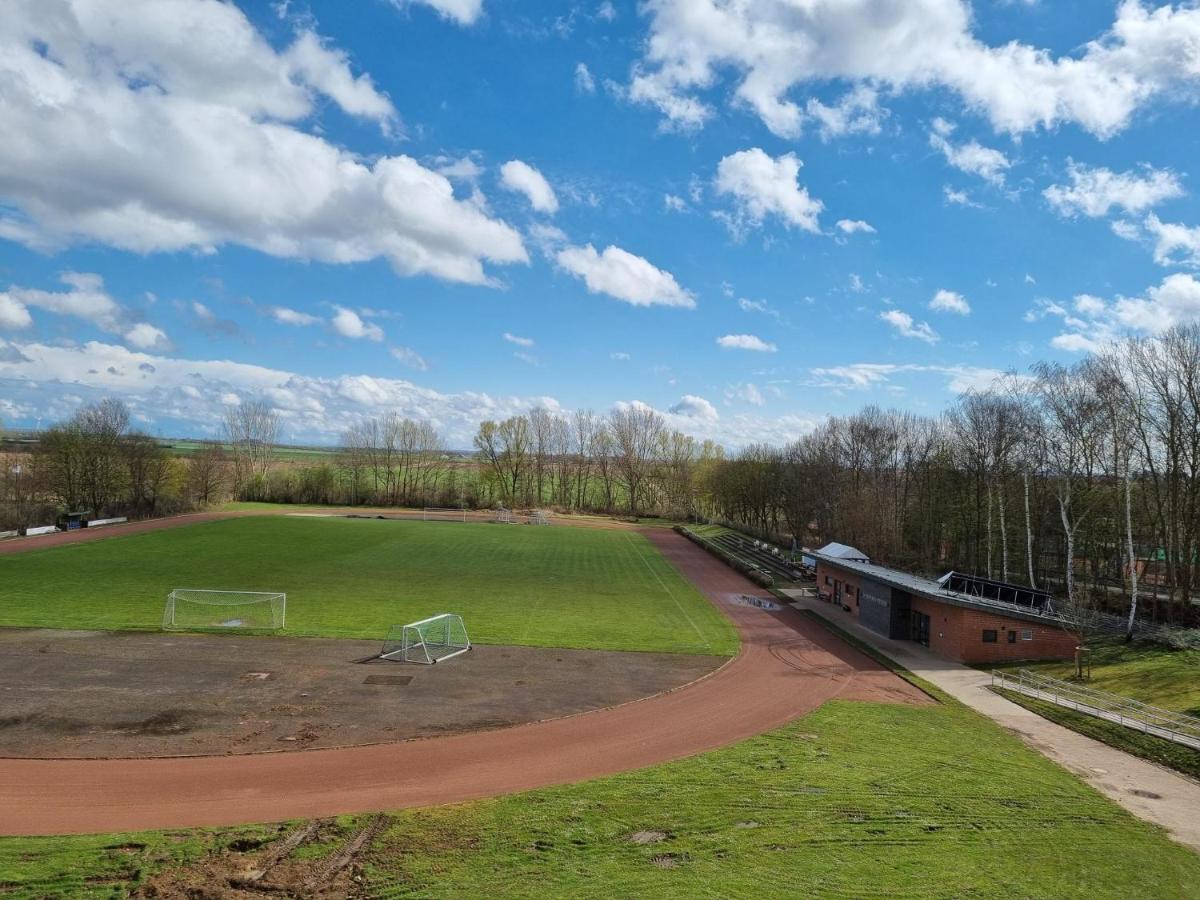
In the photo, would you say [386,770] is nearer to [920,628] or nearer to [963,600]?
[963,600]

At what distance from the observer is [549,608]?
124 feet

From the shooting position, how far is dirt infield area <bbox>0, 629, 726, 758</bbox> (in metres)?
18.3

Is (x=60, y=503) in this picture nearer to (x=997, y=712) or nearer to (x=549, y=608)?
(x=549, y=608)

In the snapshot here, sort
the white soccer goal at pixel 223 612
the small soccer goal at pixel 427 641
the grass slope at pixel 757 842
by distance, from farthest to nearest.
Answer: the white soccer goal at pixel 223 612 < the small soccer goal at pixel 427 641 < the grass slope at pixel 757 842

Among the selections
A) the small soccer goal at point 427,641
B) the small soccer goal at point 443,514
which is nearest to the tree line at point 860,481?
the small soccer goal at point 443,514

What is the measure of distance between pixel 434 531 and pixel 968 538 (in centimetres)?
5157

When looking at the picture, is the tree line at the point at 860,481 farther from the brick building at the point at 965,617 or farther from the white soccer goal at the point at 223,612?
the white soccer goal at the point at 223,612

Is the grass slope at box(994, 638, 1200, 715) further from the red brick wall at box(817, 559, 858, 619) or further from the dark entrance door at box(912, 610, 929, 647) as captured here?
the red brick wall at box(817, 559, 858, 619)

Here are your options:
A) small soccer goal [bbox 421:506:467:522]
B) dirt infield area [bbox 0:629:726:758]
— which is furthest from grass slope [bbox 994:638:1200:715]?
small soccer goal [bbox 421:506:467:522]

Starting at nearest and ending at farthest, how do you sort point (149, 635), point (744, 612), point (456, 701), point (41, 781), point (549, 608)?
point (41, 781) → point (456, 701) → point (149, 635) → point (549, 608) → point (744, 612)

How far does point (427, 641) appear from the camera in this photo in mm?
28594

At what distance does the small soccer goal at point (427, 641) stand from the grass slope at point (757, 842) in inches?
497

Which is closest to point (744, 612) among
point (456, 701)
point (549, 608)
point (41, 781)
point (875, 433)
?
point (549, 608)

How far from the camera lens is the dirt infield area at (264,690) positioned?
1834 cm
